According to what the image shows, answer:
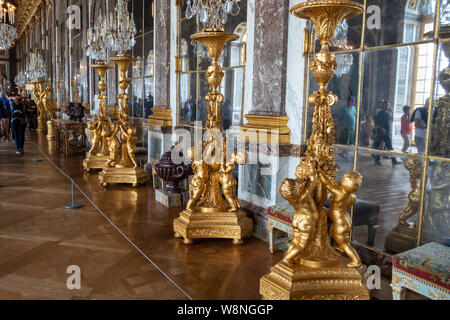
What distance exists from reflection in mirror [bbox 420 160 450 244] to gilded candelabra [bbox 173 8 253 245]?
1.66 m

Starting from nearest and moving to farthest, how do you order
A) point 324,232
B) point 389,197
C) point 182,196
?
1. point 324,232
2. point 389,197
3. point 182,196

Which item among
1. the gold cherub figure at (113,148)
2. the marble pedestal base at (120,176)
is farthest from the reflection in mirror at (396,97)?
the gold cherub figure at (113,148)

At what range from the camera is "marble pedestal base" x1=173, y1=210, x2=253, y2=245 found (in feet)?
13.2

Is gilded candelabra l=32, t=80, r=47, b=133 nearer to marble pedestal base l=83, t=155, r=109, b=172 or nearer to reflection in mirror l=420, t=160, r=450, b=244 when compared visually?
marble pedestal base l=83, t=155, r=109, b=172

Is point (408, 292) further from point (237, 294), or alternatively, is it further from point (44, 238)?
point (44, 238)

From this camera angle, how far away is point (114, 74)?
9.94 meters

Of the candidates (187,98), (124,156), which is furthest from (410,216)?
(124,156)

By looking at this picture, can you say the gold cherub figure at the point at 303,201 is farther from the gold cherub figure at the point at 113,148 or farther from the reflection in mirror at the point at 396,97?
the gold cherub figure at the point at 113,148

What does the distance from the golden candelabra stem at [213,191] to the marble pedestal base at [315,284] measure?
4.70 ft

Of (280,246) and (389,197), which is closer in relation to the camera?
(389,197)

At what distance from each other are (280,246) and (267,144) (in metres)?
1.07

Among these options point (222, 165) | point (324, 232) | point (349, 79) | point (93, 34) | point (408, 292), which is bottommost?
point (408, 292)

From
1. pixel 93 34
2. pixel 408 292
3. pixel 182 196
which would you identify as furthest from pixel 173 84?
pixel 408 292

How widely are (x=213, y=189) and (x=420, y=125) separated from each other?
2.04 meters
